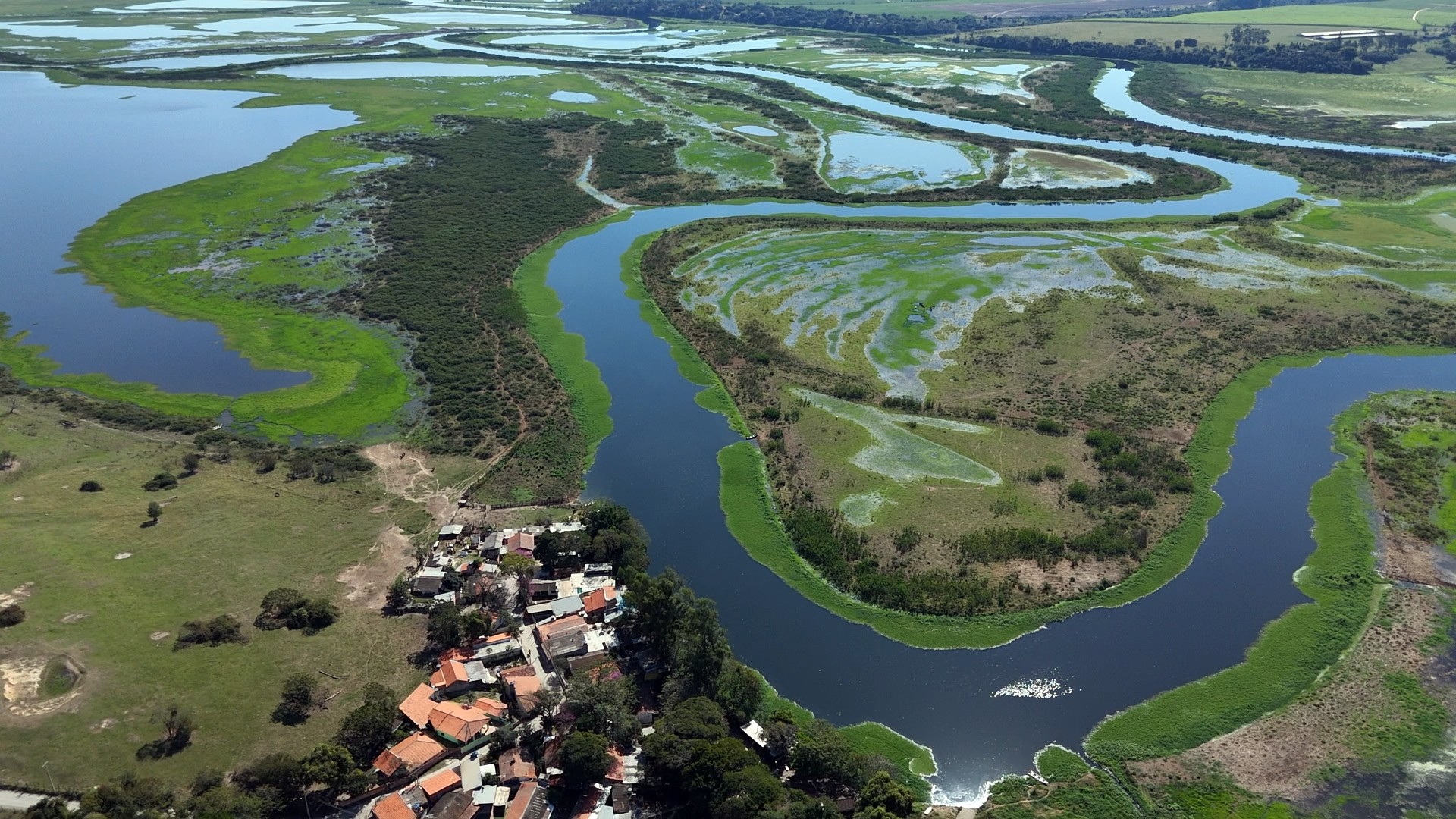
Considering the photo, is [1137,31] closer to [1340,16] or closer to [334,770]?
[1340,16]

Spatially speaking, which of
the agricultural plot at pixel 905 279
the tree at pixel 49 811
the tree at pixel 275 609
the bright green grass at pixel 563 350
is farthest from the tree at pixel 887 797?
the agricultural plot at pixel 905 279

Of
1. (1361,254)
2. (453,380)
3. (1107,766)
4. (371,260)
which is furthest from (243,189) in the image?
(1361,254)

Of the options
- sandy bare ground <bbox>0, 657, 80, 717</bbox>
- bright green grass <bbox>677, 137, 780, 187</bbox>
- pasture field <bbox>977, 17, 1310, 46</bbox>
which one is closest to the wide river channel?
bright green grass <bbox>677, 137, 780, 187</bbox>

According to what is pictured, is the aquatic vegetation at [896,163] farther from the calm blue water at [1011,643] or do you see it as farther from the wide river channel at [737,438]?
the calm blue water at [1011,643]

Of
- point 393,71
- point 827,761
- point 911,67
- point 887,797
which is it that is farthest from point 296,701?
point 911,67

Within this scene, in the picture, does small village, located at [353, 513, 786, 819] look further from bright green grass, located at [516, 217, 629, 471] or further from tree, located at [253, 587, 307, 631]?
bright green grass, located at [516, 217, 629, 471]

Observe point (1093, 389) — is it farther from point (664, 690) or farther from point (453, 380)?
point (453, 380)
